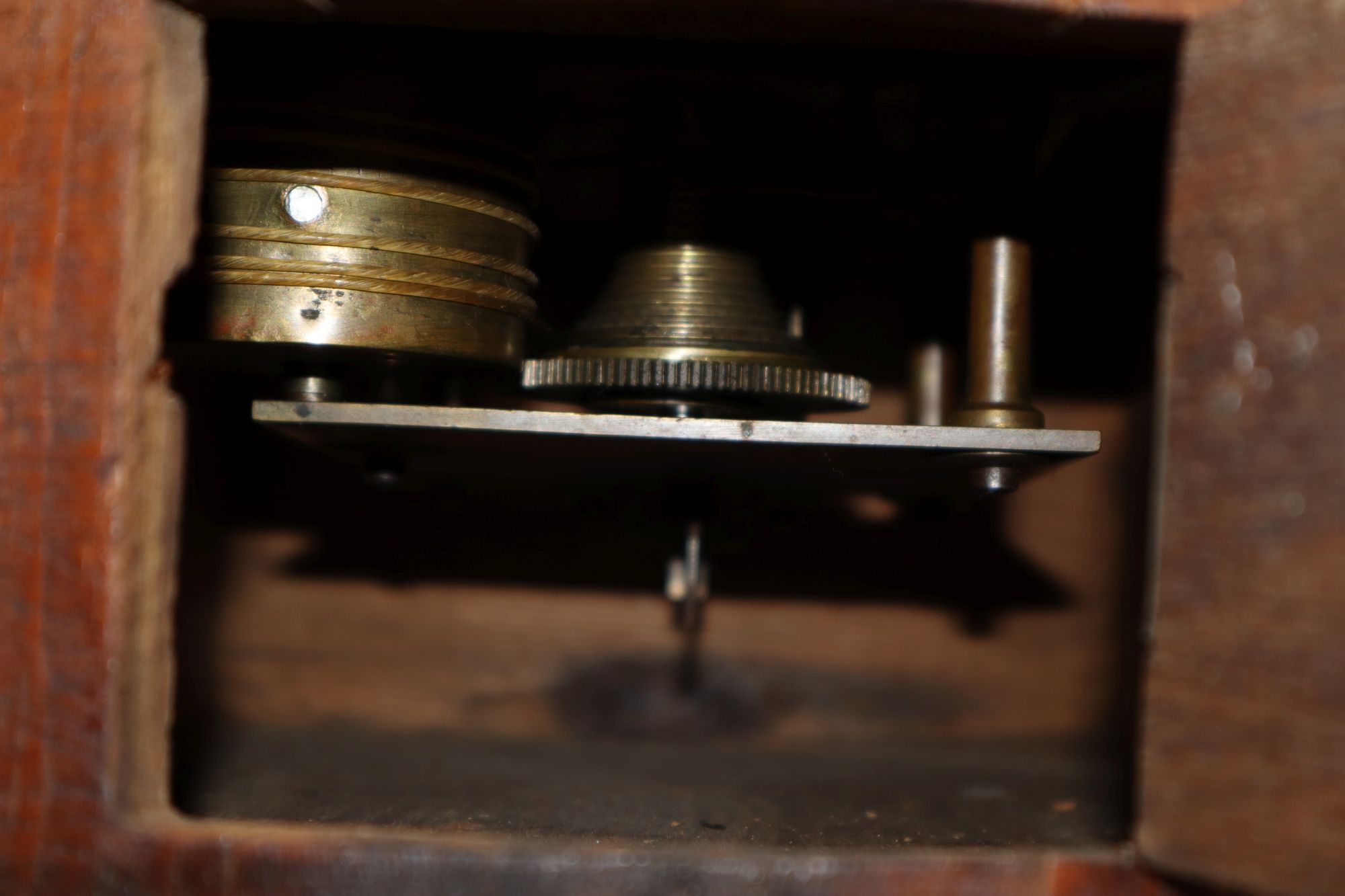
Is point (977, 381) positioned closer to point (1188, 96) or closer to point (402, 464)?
point (1188, 96)

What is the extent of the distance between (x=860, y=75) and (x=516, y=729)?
2.73ft

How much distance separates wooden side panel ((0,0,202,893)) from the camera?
0.75m

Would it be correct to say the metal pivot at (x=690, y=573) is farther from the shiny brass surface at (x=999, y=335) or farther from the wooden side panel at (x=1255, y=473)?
the wooden side panel at (x=1255, y=473)

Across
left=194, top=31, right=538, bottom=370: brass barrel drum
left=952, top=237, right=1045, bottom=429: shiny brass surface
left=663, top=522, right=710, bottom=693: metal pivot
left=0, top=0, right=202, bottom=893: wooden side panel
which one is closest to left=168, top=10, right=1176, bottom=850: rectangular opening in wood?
left=663, top=522, right=710, bottom=693: metal pivot

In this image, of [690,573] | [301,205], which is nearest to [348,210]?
[301,205]

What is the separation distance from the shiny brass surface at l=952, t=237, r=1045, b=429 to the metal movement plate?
56mm

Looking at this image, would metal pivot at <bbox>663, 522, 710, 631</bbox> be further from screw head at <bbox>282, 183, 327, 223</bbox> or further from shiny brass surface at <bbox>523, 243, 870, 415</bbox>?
screw head at <bbox>282, 183, 327, 223</bbox>

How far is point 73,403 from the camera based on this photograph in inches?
29.5

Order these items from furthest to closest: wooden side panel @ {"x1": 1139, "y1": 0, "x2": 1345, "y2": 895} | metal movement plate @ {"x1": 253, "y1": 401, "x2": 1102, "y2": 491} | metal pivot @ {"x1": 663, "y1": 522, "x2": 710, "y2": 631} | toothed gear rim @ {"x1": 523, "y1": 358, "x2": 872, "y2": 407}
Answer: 1. metal pivot @ {"x1": 663, "y1": 522, "x2": 710, "y2": 631}
2. toothed gear rim @ {"x1": 523, "y1": 358, "x2": 872, "y2": 407}
3. metal movement plate @ {"x1": 253, "y1": 401, "x2": 1102, "y2": 491}
4. wooden side panel @ {"x1": 1139, "y1": 0, "x2": 1345, "y2": 895}

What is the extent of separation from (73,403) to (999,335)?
74 centimetres

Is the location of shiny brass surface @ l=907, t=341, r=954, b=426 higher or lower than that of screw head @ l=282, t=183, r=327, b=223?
lower

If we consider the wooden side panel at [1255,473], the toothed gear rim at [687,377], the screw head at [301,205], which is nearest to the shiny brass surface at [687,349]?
the toothed gear rim at [687,377]

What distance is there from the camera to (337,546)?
1363mm

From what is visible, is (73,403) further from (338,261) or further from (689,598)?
(689,598)
